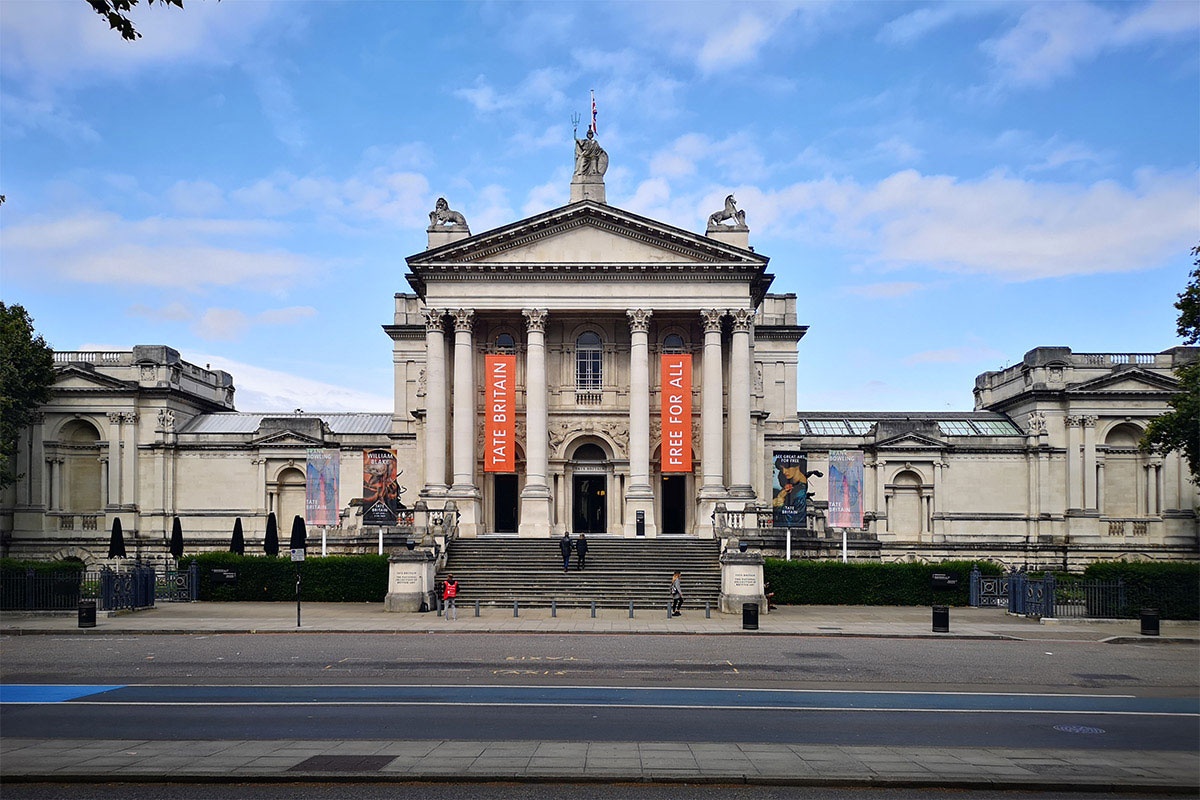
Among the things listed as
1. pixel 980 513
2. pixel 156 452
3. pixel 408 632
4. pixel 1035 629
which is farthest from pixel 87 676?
pixel 980 513

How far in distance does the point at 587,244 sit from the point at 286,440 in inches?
906

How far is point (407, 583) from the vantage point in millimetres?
37750

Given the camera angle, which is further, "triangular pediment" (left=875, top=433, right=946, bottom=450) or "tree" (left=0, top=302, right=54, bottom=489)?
"triangular pediment" (left=875, top=433, right=946, bottom=450)

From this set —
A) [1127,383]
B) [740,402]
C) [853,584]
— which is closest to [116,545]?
[740,402]

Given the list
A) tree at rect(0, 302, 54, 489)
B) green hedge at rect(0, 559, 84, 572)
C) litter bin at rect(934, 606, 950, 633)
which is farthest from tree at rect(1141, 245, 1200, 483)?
tree at rect(0, 302, 54, 489)

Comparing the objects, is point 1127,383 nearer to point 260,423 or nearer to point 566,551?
point 566,551

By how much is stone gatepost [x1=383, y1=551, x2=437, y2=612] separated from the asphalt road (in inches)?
260

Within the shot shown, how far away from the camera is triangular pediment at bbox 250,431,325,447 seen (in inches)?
2406

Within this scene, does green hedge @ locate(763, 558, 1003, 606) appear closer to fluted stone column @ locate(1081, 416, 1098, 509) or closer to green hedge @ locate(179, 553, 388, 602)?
green hedge @ locate(179, 553, 388, 602)

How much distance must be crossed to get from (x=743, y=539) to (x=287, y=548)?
87.6 feet

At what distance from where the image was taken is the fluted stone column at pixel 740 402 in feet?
166

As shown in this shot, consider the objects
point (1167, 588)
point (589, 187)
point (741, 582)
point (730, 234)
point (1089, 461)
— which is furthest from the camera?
point (1089, 461)

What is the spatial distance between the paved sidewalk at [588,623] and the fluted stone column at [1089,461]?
79.5 ft

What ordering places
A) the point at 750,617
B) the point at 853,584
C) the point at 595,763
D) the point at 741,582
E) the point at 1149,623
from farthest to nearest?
the point at 853,584
the point at 741,582
the point at 750,617
the point at 1149,623
the point at 595,763
